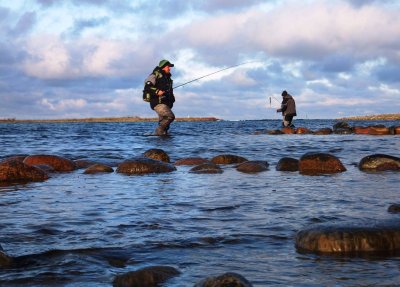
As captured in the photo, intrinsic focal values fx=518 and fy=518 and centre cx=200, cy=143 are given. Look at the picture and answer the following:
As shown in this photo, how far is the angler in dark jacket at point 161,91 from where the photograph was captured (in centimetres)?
2000

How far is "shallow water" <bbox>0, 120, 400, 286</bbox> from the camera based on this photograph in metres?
3.44

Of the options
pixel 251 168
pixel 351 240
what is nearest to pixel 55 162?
pixel 251 168

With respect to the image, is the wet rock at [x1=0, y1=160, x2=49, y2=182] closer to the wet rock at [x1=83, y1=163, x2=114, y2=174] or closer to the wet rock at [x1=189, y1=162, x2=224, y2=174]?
the wet rock at [x1=83, y1=163, x2=114, y2=174]

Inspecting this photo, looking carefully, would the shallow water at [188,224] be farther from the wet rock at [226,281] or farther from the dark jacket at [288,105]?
the dark jacket at [288,105]

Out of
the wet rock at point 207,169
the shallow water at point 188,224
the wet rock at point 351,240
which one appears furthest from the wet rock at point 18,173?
the wet rock at point 351,240

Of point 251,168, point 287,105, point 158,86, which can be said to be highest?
point 158,86

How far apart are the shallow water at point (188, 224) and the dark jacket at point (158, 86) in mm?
11165

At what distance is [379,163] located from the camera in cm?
997

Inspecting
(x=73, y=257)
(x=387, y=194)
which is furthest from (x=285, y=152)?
(x=73, y=257)

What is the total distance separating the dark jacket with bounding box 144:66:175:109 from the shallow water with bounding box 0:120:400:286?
11165 mm

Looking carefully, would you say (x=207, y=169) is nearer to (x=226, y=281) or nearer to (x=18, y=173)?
(x=18, y=173)

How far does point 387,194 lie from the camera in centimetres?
676

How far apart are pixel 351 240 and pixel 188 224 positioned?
1.66 meters

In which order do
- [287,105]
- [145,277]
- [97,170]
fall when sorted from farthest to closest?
1. [287,105]
2. [97,170]
3. [145,277]
